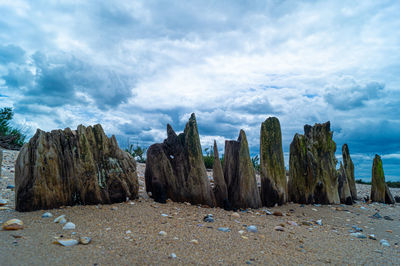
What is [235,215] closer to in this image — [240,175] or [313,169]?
[240,175]

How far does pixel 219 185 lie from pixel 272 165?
1446 mm

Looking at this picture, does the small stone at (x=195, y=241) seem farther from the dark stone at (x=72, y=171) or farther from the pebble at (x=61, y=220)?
the dark stone at (x=72, y=171)

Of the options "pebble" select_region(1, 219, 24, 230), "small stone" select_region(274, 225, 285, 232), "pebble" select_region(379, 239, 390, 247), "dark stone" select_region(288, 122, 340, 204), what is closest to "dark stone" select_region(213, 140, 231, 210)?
Result: "small stone" select_region(274, 225, 285, 232)

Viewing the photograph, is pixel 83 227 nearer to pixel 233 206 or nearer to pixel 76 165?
pixel 76 165

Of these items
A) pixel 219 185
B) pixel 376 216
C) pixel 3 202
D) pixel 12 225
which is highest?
pixel 219 185

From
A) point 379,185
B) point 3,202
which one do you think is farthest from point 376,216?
point 3,202

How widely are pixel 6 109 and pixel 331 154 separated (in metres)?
15.9

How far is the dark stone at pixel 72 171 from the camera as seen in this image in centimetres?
456

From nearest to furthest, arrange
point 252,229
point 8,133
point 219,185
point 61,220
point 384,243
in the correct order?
1. point 61,220
2. point 252,229
3. point 384,243
4. point 219,185
5. point 8,133

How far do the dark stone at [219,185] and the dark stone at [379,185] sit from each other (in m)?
5.53

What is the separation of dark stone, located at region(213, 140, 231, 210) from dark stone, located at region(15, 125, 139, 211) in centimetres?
167

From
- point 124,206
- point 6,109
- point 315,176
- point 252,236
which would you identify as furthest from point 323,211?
point 6,109

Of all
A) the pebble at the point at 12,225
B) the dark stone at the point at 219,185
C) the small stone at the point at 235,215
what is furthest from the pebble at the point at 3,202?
the small stone at the point at 235,215

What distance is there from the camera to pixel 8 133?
1370 cm
